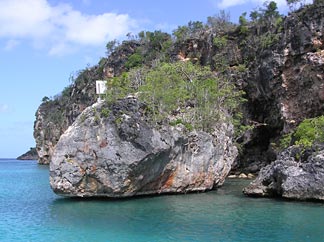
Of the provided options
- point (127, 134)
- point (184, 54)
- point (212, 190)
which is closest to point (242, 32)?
point (184, 54)

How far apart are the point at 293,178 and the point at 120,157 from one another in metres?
9.39

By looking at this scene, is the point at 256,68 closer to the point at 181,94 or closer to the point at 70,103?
the point at 181,94

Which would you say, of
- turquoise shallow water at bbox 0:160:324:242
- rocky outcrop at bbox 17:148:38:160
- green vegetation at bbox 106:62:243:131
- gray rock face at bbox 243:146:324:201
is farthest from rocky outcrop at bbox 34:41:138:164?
rocky outcrop at bbox 17:148:38:160

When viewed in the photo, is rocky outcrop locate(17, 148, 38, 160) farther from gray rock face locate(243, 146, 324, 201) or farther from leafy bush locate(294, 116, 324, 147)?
gray rock face locate(243, 146, 324, 201)

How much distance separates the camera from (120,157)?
23328mm

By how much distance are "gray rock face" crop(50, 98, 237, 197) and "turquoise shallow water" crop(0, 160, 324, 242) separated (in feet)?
3.21

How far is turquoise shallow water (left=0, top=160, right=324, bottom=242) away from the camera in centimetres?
1521

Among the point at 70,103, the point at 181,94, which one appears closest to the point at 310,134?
the point at 181,94

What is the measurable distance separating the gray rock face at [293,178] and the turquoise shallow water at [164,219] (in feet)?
2.54

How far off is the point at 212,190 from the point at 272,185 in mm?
5333

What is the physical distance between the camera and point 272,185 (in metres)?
23.9

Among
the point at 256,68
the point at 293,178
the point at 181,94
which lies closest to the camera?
the point at 293,178

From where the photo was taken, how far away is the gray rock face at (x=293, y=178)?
70.7 ft

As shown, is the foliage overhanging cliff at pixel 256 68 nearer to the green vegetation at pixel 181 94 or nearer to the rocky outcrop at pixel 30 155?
the green vegetation at pixel 181 94
